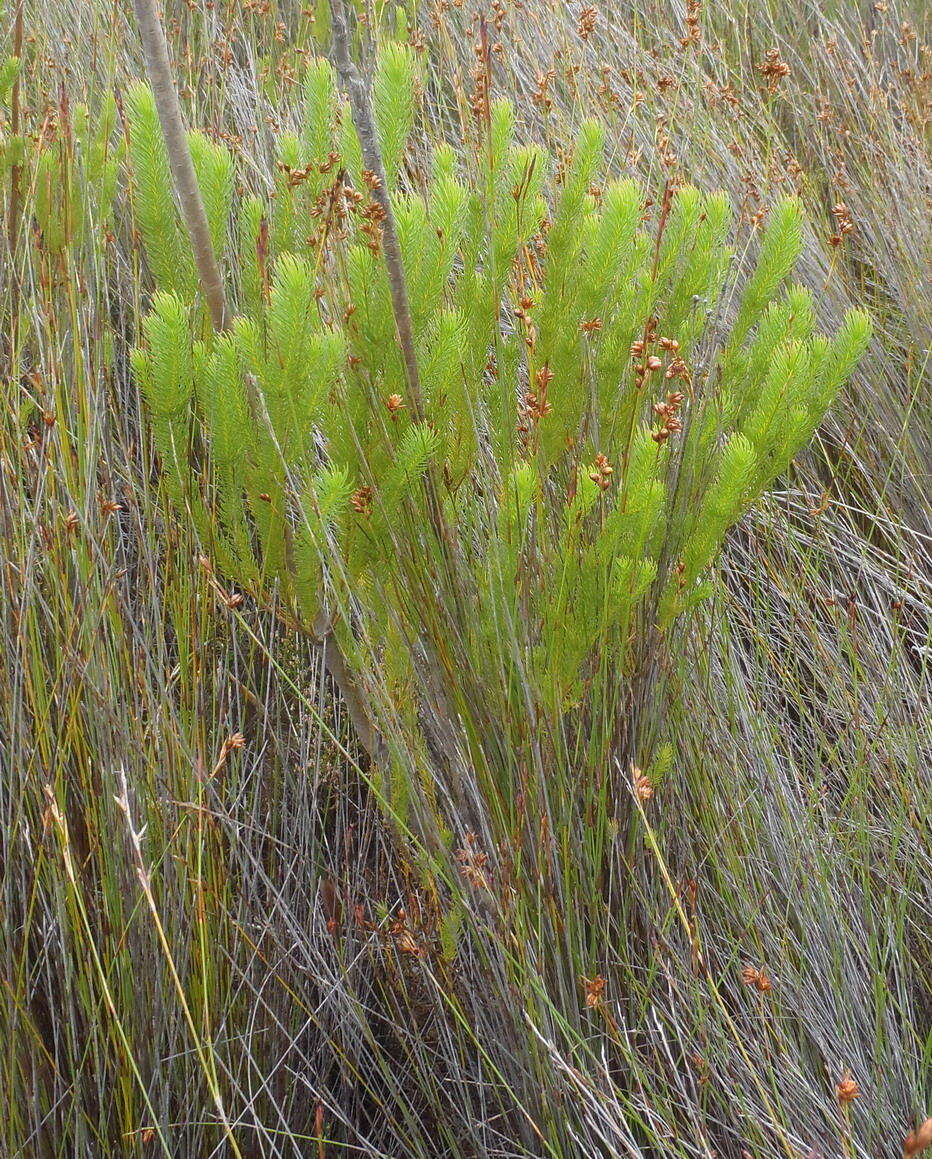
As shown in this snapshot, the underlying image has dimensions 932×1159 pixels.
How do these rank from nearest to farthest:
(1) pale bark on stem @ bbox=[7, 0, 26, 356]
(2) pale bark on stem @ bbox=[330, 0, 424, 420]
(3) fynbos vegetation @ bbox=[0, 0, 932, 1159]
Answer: (2) pale bark on stem @ bbox=[330, 0, 424, 420] < (3) fynbos vegetation @ bbox=[0, 0, 932, 1159] < (1) pale bark on stem @ bbox=[7, 0, 26, 356]

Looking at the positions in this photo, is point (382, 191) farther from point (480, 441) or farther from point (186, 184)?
point (480, 441)

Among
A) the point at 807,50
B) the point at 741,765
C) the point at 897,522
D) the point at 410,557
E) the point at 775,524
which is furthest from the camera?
the point at 807,50

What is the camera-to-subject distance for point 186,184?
1247 millimetres

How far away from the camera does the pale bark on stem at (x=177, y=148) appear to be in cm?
119

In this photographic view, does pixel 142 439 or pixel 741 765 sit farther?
pixel 741 765

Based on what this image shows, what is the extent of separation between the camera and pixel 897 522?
2383 millimetres

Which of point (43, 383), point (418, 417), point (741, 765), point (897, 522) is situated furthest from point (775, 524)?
point (43, 383)

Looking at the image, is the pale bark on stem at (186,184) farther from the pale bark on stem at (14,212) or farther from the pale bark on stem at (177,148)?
the pale bark on stem at (14,212)

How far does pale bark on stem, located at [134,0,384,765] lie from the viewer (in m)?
1.19

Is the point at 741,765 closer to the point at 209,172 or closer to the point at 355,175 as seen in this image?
the point at 355,175

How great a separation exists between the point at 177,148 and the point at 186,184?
0.13ft

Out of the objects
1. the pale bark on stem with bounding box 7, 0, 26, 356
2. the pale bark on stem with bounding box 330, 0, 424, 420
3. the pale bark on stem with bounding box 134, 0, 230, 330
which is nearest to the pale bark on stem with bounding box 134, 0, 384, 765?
the pale bark on stem with bounding box 134, 0, 230, 330

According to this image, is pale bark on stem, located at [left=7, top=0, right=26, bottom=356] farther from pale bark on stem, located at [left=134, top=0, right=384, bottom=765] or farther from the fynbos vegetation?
pale bark on stem, located at [left=134, top=0, right=384, bottom=765]

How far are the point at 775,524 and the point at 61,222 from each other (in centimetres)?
144
